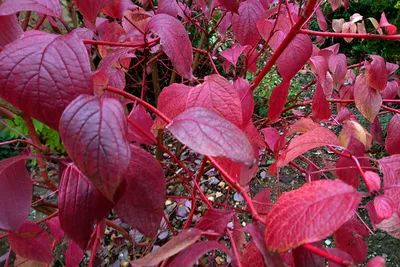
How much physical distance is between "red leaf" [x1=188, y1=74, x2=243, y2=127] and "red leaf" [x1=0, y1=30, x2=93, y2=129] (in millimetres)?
209

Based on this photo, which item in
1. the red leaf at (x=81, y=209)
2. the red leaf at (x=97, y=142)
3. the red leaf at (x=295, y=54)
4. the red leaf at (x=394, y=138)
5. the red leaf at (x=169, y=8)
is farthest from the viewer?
the red leaf at (x=169, y=8)

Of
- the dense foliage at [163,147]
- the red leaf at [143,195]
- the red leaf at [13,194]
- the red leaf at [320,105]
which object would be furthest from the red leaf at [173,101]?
the red leaf at [320,105]

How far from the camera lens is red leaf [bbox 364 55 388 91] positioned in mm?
756

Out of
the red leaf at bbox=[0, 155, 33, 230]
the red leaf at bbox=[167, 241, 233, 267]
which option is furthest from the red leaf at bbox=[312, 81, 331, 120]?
the red leaf at bbox=[0, 155, 33, 230]

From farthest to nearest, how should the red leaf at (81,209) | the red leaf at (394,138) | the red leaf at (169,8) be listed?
the red leaf at (169,8) < the red leaf at (394,138) < the red leaf at (81,209)

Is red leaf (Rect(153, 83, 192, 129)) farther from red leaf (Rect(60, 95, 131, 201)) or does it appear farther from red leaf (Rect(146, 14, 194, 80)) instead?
red leaf (Rect(60, 95, 131, 201))

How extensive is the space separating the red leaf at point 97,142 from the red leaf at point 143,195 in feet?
0.49

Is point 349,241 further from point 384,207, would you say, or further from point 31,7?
point 31,7

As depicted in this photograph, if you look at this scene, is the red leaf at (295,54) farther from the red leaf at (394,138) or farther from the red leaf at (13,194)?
the red leaf at (13,194)

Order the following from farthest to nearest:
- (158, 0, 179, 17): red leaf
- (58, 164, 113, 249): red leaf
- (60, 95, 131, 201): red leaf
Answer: (158, 0, 179, 17): red leaf
(58, 164, 113, 249): red leaf
(60, 95, 131, 201): red leaf

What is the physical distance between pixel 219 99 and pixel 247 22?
0.39 meters

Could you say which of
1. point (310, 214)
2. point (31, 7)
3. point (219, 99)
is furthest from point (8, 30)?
point (310, 214)

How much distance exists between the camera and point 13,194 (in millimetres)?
449

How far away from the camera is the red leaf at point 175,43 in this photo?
1.62 feet
